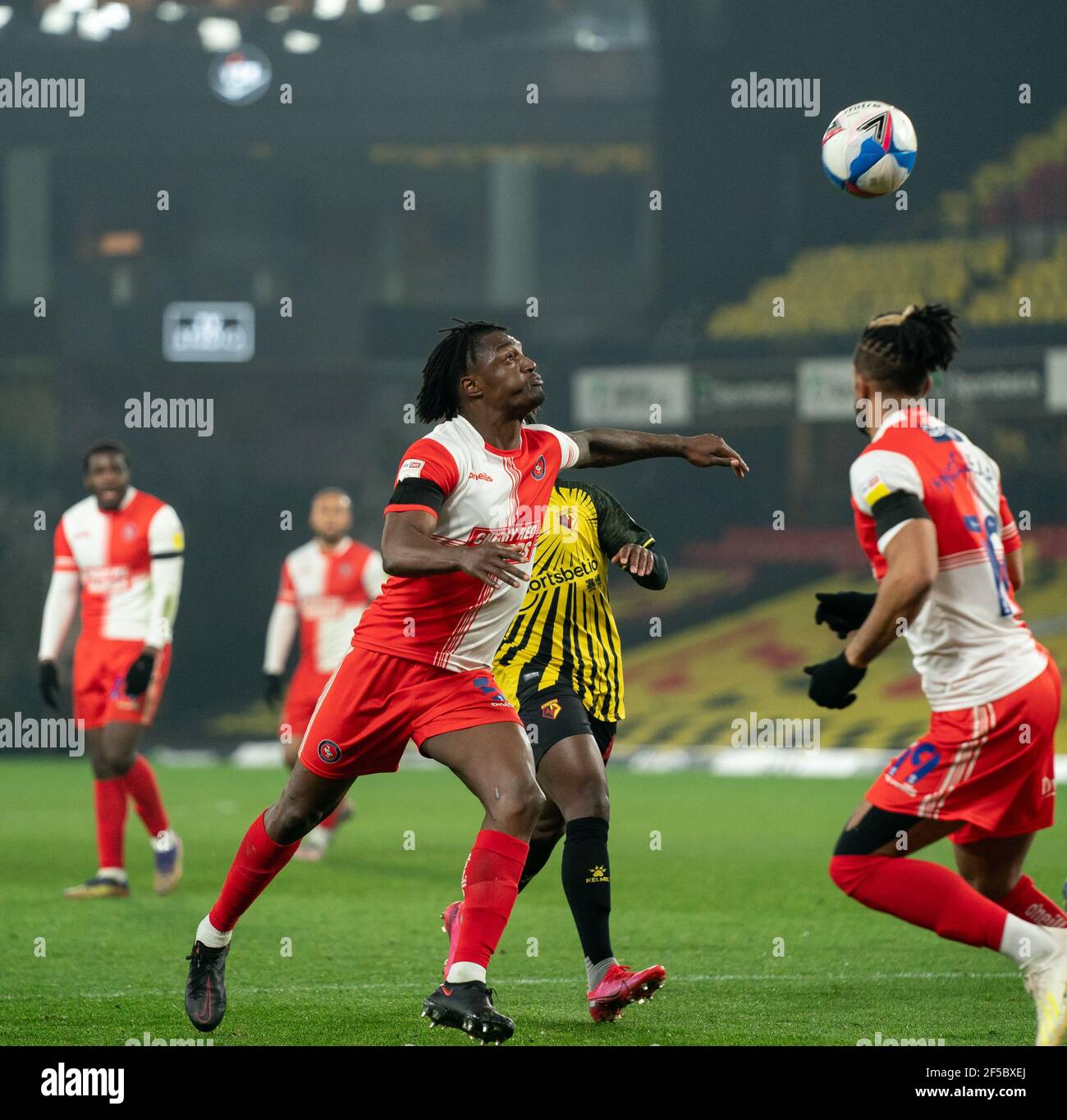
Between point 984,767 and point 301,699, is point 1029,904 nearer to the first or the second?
point 984,767

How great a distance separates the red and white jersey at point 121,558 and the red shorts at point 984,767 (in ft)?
18.5

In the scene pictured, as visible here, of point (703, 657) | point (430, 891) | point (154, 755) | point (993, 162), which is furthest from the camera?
point (993, 162)

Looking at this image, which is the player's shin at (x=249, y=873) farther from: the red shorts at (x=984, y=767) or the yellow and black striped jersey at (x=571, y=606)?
the red shorts at (x=984, y=767)

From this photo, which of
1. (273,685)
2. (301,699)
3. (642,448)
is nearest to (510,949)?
(642,448)

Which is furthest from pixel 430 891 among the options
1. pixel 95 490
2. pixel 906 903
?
pixel 906 903

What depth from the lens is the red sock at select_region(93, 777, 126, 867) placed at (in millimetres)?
8711

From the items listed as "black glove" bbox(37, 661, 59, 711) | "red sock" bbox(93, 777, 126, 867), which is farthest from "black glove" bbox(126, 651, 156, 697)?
"black glove" bbox(37, 661, 59, 711)

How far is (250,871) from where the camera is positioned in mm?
5168

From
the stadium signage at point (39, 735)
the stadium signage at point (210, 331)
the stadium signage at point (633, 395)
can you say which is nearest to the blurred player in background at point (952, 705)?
the stadium signage at point (39, 735)

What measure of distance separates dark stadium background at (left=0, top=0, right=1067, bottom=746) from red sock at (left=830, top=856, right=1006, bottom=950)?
1589 cm

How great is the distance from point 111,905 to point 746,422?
13.8 m

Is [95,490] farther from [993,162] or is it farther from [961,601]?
[993,162]

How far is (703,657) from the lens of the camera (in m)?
21.2

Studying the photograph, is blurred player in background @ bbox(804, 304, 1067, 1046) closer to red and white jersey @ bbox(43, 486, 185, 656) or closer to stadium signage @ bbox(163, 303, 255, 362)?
red and white jersey @ bbox(43, 486, 185, 656)
